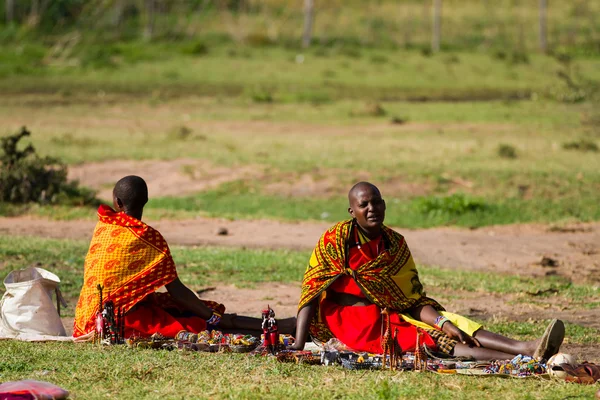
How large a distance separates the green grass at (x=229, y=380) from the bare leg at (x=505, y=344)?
32 cm

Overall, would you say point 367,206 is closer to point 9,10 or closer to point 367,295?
point 367,295

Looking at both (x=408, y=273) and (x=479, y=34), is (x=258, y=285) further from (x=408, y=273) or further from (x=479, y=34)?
(x=479, y=34)

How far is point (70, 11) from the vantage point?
32844mm

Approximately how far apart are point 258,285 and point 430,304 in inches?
129

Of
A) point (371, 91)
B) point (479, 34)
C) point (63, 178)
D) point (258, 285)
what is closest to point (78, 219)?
point (63, 178)

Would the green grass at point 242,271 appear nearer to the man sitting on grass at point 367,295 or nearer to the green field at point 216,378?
the green field at point 216,378

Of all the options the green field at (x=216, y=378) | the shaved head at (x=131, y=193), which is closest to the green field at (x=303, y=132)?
the green field at (x=216, y=378)

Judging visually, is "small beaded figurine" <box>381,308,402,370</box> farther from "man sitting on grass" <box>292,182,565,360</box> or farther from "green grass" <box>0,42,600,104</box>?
"green grass" <box>0,42,600,104</box>

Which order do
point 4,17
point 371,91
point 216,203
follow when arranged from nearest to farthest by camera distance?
point 216,203
point 371,91
point 4,17

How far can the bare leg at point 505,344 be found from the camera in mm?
6113

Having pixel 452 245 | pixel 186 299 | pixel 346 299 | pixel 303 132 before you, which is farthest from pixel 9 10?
pixel 346 299

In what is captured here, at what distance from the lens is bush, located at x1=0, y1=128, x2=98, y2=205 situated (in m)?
13.2

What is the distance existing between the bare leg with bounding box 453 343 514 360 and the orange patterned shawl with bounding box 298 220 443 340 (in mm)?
448

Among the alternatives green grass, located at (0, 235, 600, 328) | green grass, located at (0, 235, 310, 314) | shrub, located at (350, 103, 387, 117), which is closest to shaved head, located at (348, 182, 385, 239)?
green grass, located at (0, 235, 600, 328)
